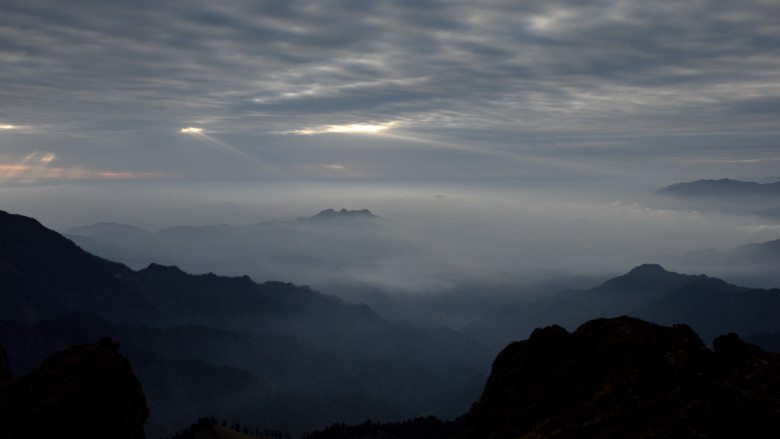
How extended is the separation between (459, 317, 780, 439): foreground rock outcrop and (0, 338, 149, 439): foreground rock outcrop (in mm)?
38500

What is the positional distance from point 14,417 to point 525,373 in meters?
52.8

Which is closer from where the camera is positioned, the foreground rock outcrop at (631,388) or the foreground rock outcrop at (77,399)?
the foreground rock outcrop at (631,388)

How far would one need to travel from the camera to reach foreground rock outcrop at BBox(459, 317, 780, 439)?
128 ft

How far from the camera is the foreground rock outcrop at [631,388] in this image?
128ft

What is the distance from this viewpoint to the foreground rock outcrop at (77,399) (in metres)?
44.4

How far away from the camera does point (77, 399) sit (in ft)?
157

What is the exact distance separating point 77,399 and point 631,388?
172ft

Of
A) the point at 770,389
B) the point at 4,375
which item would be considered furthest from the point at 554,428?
the point at 4,375

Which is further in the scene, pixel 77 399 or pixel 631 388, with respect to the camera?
pixel 77 399

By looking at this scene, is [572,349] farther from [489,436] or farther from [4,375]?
[4,375]

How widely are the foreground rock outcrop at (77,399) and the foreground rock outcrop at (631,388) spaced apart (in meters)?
38.5

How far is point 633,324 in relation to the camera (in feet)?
187

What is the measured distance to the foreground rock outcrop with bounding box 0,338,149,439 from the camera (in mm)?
44438

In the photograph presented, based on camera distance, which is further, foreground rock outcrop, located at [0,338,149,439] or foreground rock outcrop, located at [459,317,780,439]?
foreground rock outcrop, located at [0,338,149,439]
